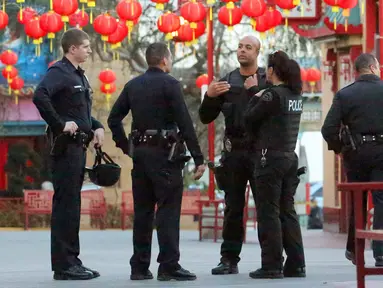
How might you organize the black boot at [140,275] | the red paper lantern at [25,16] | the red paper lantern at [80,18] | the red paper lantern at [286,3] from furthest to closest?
the red paper lantern at [80,18], the red paper lantern at [25,16], the red paper lantern at [286,3], the black boot at [140,275]

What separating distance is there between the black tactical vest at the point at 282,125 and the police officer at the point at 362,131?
926 millimetres

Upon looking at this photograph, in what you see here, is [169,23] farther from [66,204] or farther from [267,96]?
[267,96]

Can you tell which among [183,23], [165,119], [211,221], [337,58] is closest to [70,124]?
[165,119]

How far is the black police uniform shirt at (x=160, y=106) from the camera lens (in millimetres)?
13273

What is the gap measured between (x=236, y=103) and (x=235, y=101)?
3cm

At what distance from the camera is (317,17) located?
27.3 meters

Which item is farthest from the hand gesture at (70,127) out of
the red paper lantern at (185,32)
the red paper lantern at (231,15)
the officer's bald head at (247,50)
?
the red paper lantern at (185,32)

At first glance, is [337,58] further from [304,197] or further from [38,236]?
[304,197]

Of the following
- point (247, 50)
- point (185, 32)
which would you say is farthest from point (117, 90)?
point (247, 50)

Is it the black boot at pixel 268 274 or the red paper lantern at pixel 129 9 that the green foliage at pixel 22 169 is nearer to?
the red paper lantern at pixel 129 9

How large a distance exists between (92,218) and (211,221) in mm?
11993

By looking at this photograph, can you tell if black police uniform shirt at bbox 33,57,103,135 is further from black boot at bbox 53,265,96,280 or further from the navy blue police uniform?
the navy blue police uniform

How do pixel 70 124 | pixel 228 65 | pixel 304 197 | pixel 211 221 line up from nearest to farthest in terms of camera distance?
pixel 70 124
pixel 211 221
pixel 228 65
pixel 304 197

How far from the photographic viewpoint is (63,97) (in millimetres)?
13492
